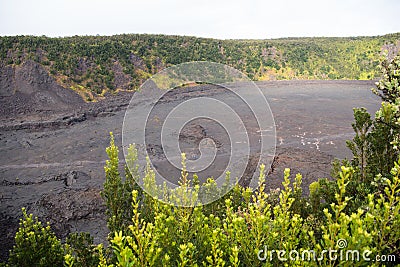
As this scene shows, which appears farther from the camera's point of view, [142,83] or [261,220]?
[142,83]

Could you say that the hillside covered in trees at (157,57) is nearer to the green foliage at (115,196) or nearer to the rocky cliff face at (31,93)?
the rocky cliff face at (31,93)

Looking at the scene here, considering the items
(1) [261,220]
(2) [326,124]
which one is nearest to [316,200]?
(1) [261,220]

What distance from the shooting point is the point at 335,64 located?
53.5m

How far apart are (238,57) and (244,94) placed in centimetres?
1670

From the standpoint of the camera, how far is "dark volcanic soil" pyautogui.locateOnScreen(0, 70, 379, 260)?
40.8 feet

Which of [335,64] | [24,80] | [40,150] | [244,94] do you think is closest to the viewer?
[40,150]

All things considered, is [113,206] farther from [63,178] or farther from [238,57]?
[238,57]

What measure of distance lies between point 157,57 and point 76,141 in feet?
76.0

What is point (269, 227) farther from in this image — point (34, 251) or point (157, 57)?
point (157, 57)

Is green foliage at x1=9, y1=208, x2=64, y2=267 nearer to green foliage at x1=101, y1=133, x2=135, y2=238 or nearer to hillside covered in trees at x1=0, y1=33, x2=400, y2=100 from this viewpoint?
green foliage at x1=101, y1=133, x2=135, y2=238
